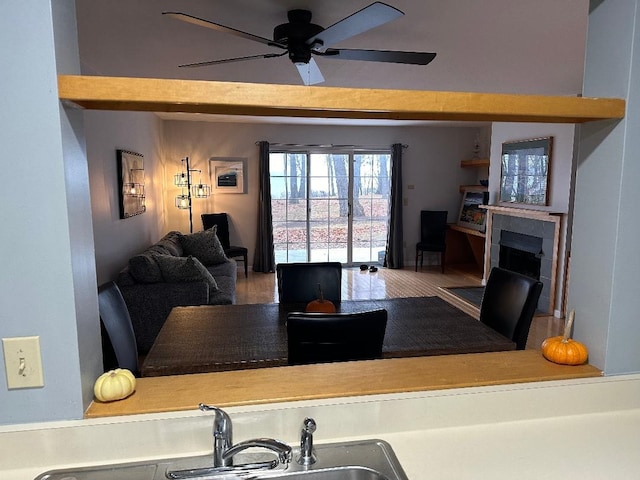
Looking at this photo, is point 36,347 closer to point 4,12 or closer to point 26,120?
point 26,120

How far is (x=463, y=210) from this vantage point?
770 centimetres

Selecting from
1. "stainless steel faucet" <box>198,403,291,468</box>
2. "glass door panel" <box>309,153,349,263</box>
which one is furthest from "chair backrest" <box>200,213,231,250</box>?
"stainless steel faucet" <box>198,403,291,468</box>

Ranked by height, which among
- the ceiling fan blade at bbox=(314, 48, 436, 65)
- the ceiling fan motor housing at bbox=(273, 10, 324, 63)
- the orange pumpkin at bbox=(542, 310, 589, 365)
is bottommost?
the orange pumpkin at bbox=(542, 310, 589, 365)

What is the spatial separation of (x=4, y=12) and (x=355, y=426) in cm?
122

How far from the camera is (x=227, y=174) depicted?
7094 mm

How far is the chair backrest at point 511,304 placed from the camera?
2189 mm

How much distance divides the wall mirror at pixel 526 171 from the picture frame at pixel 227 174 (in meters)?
3.97

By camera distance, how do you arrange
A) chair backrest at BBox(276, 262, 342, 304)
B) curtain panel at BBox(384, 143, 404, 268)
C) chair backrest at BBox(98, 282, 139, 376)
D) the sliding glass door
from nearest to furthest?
chair backrest at BBox(98, 282, 139, 376) → chair backrest at BBox(276, 262, 342, 304) → the sliding glass door → curtain panel at BBox(384, 143, 404, 268)

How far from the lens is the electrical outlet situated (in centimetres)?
97

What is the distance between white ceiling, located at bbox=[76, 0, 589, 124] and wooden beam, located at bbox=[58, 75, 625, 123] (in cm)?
151

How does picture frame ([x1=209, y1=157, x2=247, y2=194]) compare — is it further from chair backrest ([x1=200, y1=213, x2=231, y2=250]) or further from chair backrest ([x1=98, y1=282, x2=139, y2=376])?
chair backrest ([x1=98, y1=282, x2=139, y2=376])

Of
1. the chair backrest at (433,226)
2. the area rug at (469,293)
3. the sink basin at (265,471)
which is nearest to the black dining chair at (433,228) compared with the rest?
the chair backrest at (433,226)

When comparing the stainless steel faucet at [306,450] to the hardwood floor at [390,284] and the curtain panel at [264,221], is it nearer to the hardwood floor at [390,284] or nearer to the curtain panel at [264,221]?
the hardwood floor at [390,284]

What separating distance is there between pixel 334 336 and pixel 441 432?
61 centimetres
